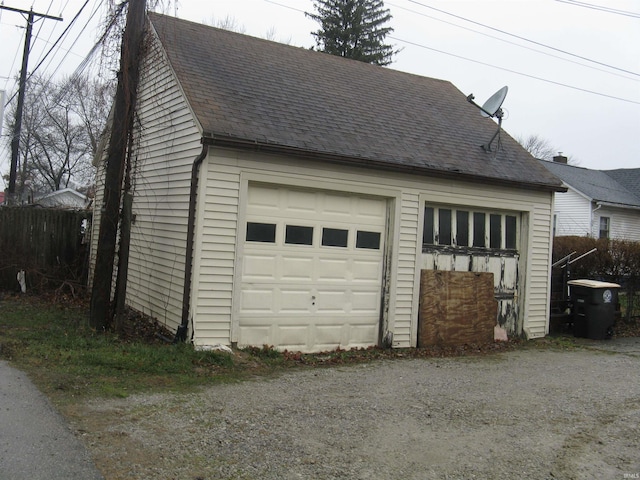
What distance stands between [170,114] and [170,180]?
117 centimetres

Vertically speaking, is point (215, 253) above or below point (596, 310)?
above

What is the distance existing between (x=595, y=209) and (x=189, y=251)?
2148 cm

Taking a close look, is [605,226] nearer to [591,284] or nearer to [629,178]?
[629,178]

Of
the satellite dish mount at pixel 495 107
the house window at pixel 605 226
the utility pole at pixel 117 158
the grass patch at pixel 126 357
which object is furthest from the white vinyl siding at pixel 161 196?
the house window at pixel 605 226

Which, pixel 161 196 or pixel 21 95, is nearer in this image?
pixel 161 196

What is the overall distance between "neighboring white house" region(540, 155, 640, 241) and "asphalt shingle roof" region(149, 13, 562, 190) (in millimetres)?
13668

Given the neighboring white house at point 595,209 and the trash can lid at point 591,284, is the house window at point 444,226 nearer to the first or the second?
the trash can lid at point 591,284

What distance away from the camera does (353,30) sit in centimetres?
3534

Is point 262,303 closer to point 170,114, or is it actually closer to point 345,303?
point 345,303

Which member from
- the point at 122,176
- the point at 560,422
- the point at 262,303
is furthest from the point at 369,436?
the point at 122,176

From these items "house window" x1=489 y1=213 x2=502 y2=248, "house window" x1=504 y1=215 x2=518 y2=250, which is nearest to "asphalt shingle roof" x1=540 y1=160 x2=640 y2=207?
"house window" x1=504 y1=215 x2=518 y2=250

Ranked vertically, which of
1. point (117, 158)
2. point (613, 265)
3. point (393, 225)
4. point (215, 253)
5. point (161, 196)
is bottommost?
point (215, 253)

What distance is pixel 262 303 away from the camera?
917 cm

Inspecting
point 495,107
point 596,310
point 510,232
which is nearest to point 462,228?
point 510,232
